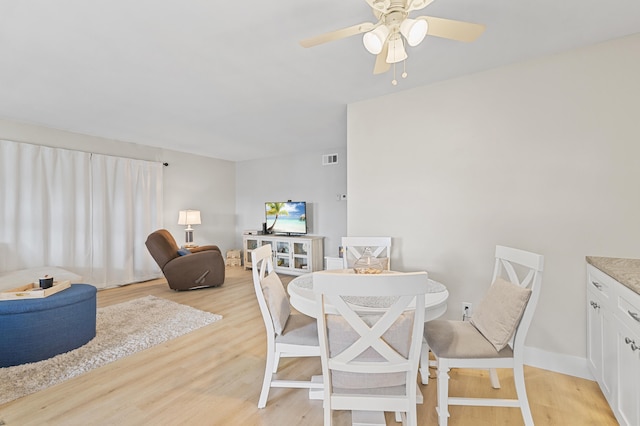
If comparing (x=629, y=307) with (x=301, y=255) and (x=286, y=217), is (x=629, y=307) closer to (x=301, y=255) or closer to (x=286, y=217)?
(x=301, y=255)

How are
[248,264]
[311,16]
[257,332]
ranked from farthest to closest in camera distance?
[248,264], [257,332], [311,16]

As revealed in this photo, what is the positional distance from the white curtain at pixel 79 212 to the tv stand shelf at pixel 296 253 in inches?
85.3

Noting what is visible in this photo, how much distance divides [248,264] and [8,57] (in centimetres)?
443

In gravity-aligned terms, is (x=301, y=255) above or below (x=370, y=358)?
below

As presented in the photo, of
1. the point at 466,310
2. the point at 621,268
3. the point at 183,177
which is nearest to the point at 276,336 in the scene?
the point at 466,310

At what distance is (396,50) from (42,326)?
329cm

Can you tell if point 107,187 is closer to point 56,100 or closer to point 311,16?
point 56,100

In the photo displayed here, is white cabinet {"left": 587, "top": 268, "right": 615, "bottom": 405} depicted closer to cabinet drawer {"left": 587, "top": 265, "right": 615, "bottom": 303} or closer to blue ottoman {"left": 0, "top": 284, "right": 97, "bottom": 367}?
cabinet drawer {"left": 587, "top": 265, "right": 615, "bottom": 303}

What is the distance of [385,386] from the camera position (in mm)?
1272

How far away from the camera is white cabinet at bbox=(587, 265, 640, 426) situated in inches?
52.7

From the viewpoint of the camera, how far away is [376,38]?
52.9 inches

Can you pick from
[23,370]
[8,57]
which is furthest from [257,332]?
[8,57]

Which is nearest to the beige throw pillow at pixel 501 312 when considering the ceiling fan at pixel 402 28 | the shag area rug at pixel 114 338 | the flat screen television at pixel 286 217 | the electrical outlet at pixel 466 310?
the electrical outlet at pixel 466 310

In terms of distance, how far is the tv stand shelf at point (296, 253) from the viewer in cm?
522
